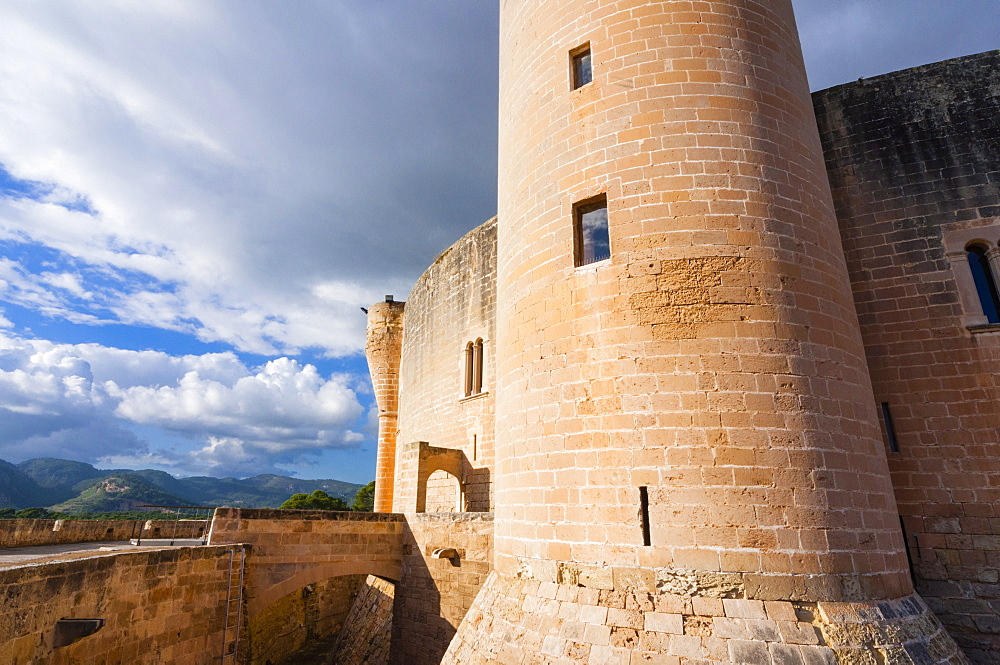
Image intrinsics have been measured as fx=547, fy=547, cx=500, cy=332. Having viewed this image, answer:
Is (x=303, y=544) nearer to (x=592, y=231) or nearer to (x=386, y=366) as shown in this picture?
(x=592, y=231)

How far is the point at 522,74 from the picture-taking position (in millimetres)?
7055

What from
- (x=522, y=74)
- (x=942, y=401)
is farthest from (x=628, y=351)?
(x=942, y=401)

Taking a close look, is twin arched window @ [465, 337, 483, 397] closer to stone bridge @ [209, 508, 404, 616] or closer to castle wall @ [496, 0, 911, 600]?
stone bridge @ [209, 508, 404, 616]

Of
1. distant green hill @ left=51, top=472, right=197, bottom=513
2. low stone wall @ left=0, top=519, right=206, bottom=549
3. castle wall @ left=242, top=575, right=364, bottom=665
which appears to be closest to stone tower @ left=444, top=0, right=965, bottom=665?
low stone wall @ left=0, top=519, right=206, bottom=549

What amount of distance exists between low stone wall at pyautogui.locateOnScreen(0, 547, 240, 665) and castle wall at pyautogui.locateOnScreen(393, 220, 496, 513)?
4.82 meters

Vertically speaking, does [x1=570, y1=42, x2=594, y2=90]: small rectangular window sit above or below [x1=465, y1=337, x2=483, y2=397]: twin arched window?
above

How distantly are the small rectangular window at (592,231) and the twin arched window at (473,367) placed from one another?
8565 mm

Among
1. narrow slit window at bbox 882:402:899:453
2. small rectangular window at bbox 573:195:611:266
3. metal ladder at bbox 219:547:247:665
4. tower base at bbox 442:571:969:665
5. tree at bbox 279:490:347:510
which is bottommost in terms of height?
metal ladder at bbox 219:547:247:665

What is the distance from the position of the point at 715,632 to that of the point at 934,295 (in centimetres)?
606

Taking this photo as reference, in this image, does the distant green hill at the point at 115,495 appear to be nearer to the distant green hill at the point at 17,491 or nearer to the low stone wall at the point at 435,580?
the distant green hill at the point at 17,491

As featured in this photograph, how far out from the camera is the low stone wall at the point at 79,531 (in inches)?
378

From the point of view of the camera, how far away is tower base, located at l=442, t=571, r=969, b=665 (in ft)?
12.7

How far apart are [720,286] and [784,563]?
2293mm

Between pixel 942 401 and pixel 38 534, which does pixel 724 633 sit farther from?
pixel 38 534
